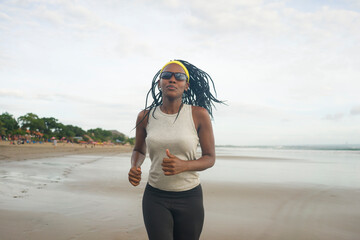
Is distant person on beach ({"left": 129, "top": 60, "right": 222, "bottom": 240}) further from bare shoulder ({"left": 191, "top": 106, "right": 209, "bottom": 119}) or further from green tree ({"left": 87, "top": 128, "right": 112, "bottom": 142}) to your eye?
green tree ({"left": 87, "top": 128, "right": 112, "bottom": 142})

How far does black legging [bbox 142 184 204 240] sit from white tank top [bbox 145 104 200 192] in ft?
0.23

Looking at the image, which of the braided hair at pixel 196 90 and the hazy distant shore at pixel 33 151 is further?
the hazy distant shore at pixel 33 151

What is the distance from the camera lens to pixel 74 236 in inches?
171

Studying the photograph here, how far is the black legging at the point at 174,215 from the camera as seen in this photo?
85.6 inches

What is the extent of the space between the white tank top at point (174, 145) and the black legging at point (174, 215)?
7 cm

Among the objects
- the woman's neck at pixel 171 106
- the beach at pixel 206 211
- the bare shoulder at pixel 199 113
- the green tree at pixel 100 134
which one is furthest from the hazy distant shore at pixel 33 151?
the green tree at pixel 100 134

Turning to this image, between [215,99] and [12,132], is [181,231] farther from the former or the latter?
[12,132]

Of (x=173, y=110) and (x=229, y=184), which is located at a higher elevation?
(x=173, y=110)

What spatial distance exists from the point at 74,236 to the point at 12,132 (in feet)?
209

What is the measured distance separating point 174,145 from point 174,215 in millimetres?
559

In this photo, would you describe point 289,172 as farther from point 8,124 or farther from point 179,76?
point 8,124

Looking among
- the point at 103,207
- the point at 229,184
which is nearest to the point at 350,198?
the point at 229,184

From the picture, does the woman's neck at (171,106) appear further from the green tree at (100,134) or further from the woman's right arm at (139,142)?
the green tree at (100,134)

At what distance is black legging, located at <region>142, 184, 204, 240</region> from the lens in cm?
217
